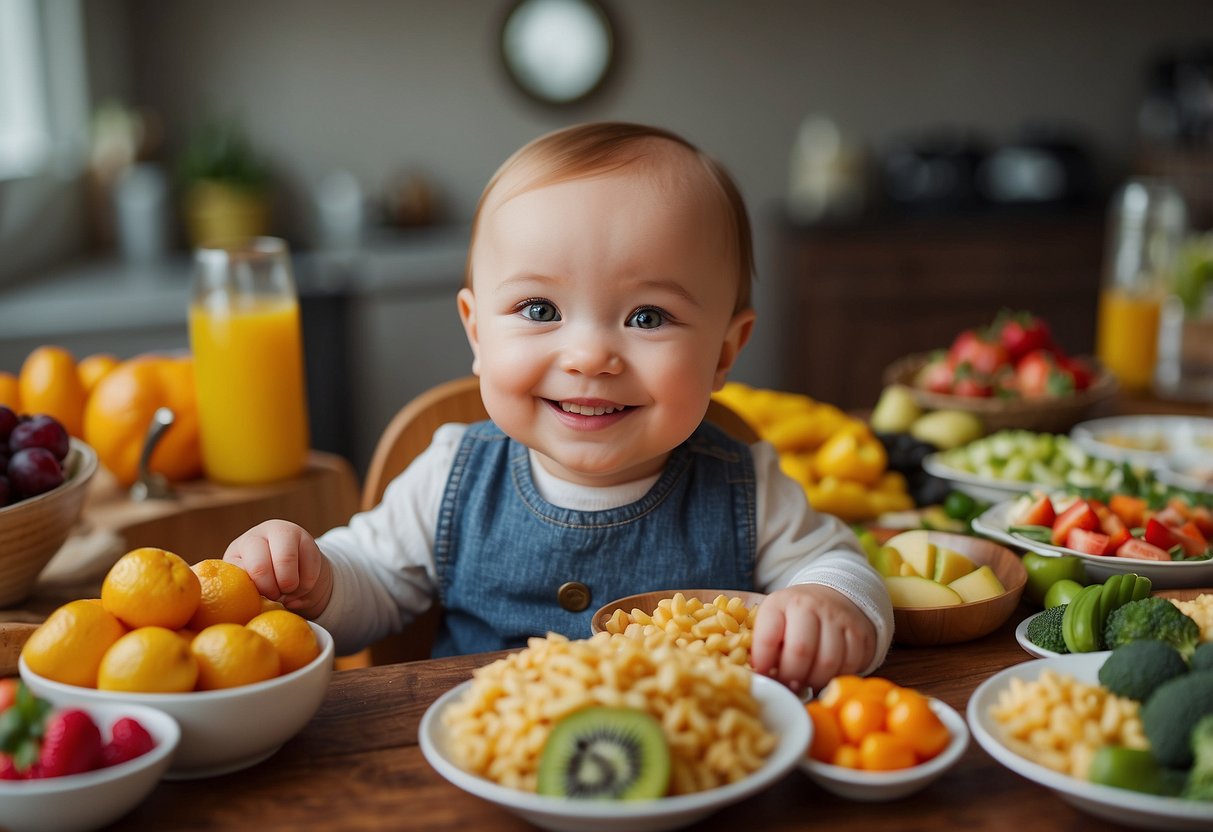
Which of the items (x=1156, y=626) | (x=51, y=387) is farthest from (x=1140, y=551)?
(x=51, y=387)

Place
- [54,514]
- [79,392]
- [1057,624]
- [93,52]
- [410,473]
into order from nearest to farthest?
[1057,624], [54,514], [410,473], [79,392], [93,52]

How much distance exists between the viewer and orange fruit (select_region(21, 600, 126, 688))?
860mm

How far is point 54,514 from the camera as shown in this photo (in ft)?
4.08

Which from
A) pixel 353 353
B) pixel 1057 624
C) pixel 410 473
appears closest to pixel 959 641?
pixel 1057 624

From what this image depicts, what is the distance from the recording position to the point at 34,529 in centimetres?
123

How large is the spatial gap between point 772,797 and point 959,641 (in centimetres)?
36

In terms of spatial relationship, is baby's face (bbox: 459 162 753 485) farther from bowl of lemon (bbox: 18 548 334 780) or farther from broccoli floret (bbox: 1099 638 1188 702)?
broccoli floret (bbox: 1099 638 1188 702)

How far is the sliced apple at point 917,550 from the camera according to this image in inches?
48.0

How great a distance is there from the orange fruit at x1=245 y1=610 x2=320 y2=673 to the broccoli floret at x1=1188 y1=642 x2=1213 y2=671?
0.65 metres

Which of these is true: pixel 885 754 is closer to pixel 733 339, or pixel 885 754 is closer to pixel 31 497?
pixel 733 339

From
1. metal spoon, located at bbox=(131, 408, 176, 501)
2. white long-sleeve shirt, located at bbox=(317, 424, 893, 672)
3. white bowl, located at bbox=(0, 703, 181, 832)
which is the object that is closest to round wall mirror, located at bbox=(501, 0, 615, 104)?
metal spoon, located at bbox=(131, 408, 176, 501)

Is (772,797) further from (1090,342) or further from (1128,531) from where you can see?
(1090,342)

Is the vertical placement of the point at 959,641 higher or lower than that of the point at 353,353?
higher

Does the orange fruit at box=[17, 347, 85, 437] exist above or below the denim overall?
above
